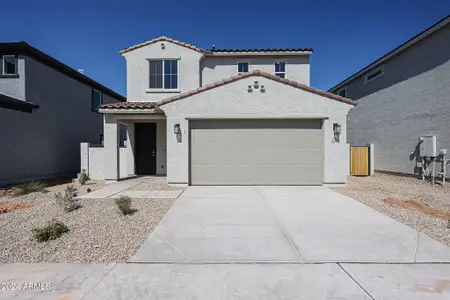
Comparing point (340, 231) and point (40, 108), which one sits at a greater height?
point (40, 108)

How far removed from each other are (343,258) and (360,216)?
2493 millimetres

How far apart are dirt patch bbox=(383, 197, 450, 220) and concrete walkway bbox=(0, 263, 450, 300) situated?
3406 mm

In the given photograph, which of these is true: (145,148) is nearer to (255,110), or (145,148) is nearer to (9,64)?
(255,110)

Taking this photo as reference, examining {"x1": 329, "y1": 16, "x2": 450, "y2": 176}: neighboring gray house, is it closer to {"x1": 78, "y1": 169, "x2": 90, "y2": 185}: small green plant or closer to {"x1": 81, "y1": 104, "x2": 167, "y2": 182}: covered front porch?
{"x1": 81, "y1": 104, "x2": 167, "y2": 182}: covered front porch

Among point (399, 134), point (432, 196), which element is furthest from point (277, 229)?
point (399, 134)

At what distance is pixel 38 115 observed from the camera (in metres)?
11.3

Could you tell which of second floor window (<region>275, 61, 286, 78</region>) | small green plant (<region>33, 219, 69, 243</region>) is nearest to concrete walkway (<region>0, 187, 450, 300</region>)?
small green plant (<region>33, 219, 69, 243</region>)

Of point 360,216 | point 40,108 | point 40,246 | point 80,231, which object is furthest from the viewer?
point 40,108

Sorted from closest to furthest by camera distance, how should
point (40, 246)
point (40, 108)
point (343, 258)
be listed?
point (343, 258) → point (40, 246) → point (40, 108)

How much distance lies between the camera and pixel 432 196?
7.98 meters

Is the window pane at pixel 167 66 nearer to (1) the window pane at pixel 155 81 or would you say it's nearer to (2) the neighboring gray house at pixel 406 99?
(1) the window pane at pixel 155 81

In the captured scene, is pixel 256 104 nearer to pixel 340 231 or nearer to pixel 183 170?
pixel 183 170

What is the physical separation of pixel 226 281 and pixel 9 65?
13739mm

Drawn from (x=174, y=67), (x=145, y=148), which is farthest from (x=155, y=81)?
(x=145, y=148)
